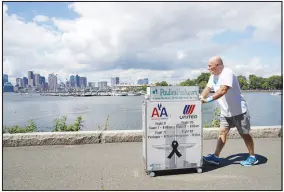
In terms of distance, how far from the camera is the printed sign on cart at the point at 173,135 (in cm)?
418

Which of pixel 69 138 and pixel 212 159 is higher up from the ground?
pixel 69 138

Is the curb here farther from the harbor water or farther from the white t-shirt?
the white t-shirt

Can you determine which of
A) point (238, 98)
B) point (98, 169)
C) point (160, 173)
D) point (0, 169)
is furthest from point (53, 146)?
point (238, 98)

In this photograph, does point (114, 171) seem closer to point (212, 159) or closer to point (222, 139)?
point (212, 159)

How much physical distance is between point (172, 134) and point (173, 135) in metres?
0.03

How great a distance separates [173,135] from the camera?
4.26 meters

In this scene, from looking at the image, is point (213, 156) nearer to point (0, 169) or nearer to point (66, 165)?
point (66, 165)

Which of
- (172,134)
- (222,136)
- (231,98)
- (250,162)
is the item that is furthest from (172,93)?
(250,162)

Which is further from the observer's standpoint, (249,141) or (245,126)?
(249,141)

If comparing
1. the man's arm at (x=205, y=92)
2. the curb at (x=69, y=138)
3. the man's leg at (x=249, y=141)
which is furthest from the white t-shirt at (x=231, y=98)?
the curb at (x=69, y=138)

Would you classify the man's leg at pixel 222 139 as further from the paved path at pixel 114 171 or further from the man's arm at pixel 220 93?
the man's arm at pixel 220 93

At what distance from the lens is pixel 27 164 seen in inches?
186

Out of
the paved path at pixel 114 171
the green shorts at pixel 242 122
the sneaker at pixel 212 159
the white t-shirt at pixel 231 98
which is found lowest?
the paved path at pixel 114 171

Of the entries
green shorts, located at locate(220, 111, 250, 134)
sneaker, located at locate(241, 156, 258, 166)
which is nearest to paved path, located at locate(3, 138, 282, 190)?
sneaker, located at locate(241, 156, 258, 166)
